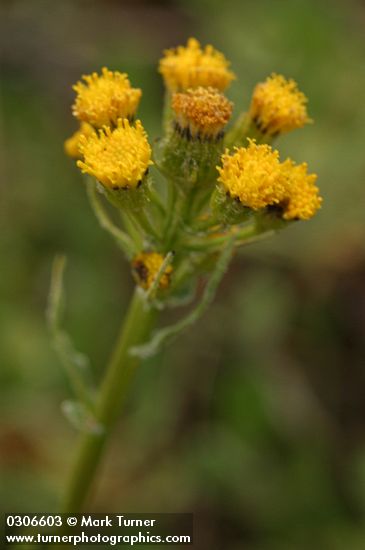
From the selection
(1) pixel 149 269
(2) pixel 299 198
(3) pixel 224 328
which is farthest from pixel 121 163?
(3) pixel 224 328

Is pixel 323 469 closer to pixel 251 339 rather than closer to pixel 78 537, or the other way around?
pixel 251 339

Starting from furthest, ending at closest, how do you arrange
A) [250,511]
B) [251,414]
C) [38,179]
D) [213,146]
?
[38,179] → [251,414] → [250,511] → [213,146]

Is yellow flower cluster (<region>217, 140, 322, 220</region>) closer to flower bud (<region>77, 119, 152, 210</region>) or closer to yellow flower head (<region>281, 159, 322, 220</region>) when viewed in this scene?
yellow flower head (<region>281, 159, 322, 220</region>)

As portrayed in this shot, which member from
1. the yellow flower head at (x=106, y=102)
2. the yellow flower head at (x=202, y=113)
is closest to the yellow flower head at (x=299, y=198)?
the yellow flower head at (x=202, y=113)

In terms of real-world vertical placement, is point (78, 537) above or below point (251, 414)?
below


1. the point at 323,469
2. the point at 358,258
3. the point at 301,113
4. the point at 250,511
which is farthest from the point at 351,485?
the point at 301,113
